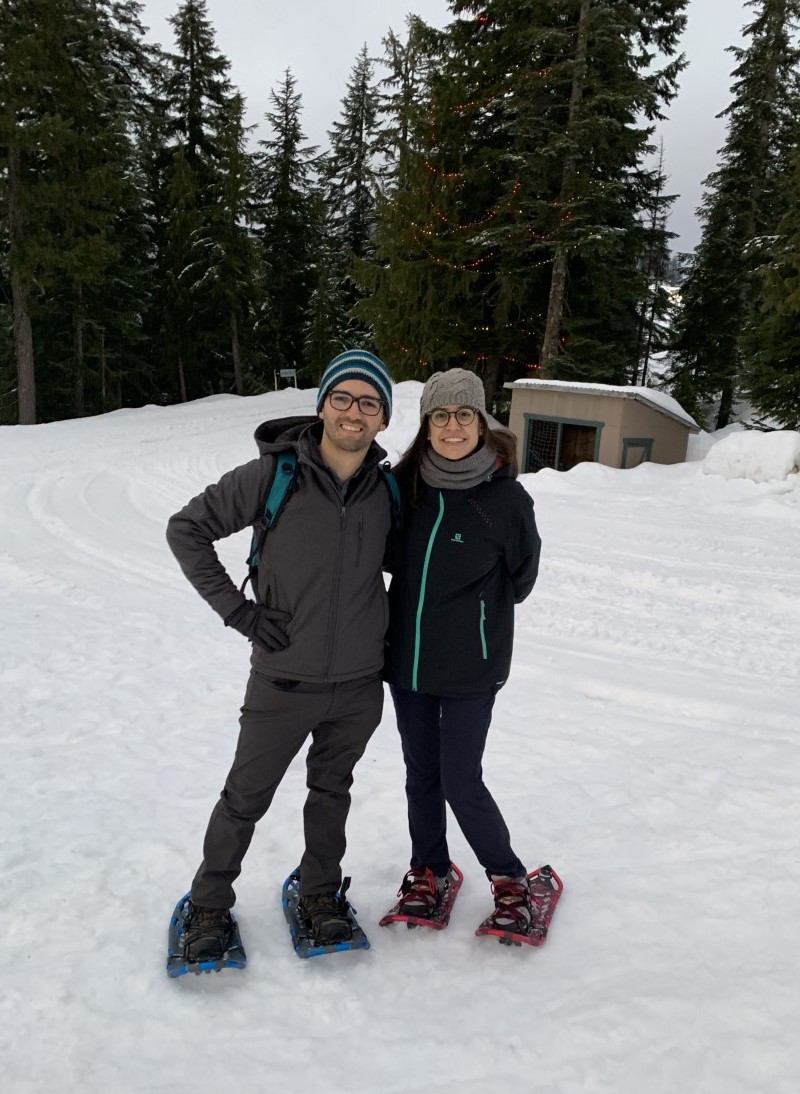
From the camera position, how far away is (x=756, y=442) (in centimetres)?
1251

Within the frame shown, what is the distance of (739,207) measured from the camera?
24016 mm

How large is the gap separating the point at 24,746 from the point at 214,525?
2506 millimetres

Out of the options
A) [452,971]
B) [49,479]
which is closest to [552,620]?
[452,971]

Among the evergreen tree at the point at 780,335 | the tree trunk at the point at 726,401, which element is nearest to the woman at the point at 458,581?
the evergreen tree at the point at 780,335

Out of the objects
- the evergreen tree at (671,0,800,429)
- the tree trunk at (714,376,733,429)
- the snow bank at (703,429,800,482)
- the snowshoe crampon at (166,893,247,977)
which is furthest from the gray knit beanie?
the tree trunk at (714,376,733,429)

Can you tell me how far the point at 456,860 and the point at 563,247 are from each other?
54.6 ft

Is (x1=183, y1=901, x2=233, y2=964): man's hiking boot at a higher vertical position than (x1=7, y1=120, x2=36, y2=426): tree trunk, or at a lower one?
lower

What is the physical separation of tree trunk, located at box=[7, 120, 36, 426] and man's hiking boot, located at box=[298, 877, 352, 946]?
2252 centimetres

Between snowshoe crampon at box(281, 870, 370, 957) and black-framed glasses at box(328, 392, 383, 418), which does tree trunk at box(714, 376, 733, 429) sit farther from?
snowshoe crampon at box(281, 870, 370, 957)

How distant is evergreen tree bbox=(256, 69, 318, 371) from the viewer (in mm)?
29703

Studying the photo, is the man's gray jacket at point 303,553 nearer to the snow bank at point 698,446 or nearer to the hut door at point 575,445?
the hut door at point 575,445

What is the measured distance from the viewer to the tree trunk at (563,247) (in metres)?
16.3

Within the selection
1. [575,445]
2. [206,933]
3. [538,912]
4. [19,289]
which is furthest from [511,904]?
[19,289]

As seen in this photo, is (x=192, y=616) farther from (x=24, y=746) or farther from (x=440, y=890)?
(x=440, y=890)
